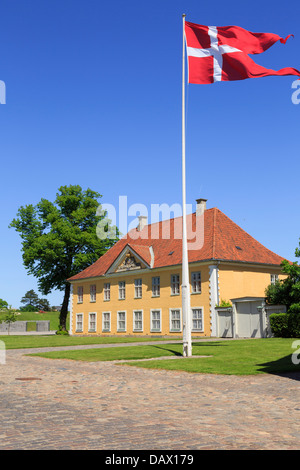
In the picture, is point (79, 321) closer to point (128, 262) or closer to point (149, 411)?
point (128, 262)

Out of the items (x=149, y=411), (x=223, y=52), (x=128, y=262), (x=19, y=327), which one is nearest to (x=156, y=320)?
(x=128, y=262)

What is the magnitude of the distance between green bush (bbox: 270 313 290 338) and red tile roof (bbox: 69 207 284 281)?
6178 millimetres

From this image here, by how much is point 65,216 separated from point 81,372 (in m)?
41.4

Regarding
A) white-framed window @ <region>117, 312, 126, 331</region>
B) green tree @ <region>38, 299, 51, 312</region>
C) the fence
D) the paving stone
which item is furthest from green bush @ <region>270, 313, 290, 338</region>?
green tree @ <region>38, 299, 51, 312</region>

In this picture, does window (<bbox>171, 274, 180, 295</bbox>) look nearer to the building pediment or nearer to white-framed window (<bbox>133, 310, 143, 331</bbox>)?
the building pediment

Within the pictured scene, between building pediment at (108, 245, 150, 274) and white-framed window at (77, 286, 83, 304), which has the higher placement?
building pediment at (108, 245, 150, 274)

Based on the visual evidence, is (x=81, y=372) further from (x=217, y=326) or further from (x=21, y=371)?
(x=217, y=326)

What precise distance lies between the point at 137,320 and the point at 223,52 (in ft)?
96.9

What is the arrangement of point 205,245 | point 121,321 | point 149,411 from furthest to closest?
point 121,321 → point 205,245 → point 149,411

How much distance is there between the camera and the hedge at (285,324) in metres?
30.8

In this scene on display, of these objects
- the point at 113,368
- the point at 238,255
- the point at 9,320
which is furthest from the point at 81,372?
the point at 9,320

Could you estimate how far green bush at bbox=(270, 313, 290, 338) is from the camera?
31.6 metres

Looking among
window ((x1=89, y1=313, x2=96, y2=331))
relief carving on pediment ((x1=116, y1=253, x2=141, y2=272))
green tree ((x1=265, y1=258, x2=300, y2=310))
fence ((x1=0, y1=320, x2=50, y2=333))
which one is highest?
relief carving on pediment ((x1=116, y1=253, x2=141, y2=272))

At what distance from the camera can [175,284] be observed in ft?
131
